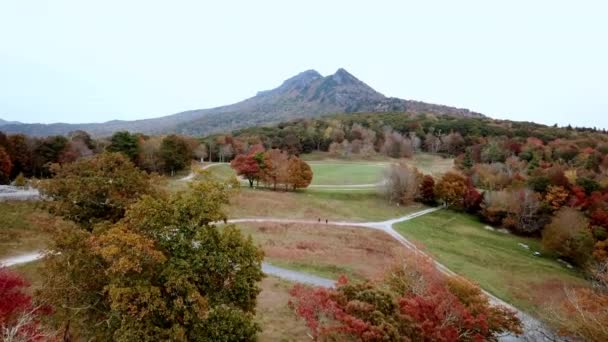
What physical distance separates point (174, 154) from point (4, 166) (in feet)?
81.9

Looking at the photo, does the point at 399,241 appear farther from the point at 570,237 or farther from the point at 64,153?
the point at 64,153

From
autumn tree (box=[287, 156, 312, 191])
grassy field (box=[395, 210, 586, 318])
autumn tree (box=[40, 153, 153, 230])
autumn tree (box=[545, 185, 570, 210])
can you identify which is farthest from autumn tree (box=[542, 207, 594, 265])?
autumn tree (box=[40, 153, 153, 230])

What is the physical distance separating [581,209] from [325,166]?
169 feet

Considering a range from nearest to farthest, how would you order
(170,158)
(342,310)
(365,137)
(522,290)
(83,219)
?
(342,310) < (83,219) < (522,290) < (170,158) < (365,137)

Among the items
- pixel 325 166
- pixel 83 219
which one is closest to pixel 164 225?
pixel 83 219

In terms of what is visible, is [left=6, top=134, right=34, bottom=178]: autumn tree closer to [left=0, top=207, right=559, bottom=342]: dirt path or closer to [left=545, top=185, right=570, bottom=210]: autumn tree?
[left=0, top=207, right=559, bottom=342]: dirt path

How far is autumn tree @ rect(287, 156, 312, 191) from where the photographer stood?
207 feet

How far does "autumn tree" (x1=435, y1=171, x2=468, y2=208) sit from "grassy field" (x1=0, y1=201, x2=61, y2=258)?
2119 inches

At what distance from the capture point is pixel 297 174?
63.3 m

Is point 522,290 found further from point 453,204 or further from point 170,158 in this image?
point 170,158

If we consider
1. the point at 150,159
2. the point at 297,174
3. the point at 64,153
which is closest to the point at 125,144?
the point at 150,159

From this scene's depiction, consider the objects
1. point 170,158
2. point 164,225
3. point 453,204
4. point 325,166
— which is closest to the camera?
point 164,225

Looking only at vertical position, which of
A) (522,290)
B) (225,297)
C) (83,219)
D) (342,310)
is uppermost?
(83,219)

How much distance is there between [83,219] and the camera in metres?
17.3
